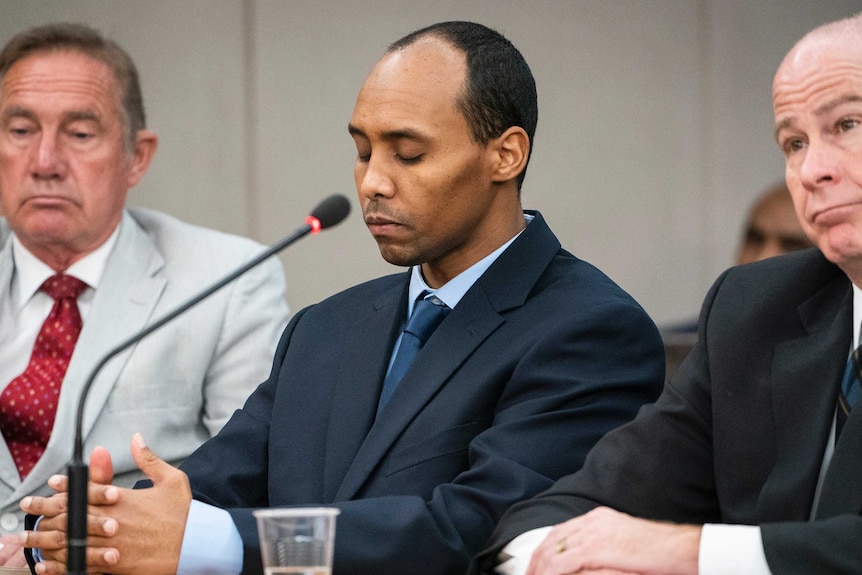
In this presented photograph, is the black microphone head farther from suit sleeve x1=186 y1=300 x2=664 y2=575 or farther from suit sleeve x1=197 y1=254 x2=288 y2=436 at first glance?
suit sleeve x1=197 y1=254 x2=288 y2=436

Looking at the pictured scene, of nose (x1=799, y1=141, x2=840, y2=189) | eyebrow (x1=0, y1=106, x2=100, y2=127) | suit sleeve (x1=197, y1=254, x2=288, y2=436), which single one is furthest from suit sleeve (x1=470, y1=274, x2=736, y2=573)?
eyebrow (x1=0, y1=106, x2=100, y2=127)

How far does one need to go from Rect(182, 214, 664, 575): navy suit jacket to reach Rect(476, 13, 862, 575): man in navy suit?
0.33ft

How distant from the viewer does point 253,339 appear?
336cm

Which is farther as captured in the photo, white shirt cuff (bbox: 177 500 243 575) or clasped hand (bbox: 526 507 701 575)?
white shirt cuff (bbox: 177 500 243 575)

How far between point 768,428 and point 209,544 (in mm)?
835

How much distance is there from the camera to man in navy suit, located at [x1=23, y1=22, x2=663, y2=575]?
210cm

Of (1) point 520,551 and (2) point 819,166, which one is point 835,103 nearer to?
(2) point 819,166

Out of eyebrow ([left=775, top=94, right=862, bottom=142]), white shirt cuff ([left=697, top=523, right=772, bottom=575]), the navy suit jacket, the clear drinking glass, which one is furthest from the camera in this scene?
the navy suit jacket

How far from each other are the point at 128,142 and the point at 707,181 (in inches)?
98.4

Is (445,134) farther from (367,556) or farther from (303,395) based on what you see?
(367,556)

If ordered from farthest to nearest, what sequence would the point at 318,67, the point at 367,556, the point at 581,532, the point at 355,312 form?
the point at 318,67, the point at 355,312, the point at 367,556, the point at 581,532

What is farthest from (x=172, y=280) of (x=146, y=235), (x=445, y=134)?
(x=445, y=134)

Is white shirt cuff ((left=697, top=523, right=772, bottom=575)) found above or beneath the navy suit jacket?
beneath

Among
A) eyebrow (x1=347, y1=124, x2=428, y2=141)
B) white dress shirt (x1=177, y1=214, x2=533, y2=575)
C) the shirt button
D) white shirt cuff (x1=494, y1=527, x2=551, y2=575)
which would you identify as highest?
eyebrow (x1=347, y1=124, x2=428, y2=141)
